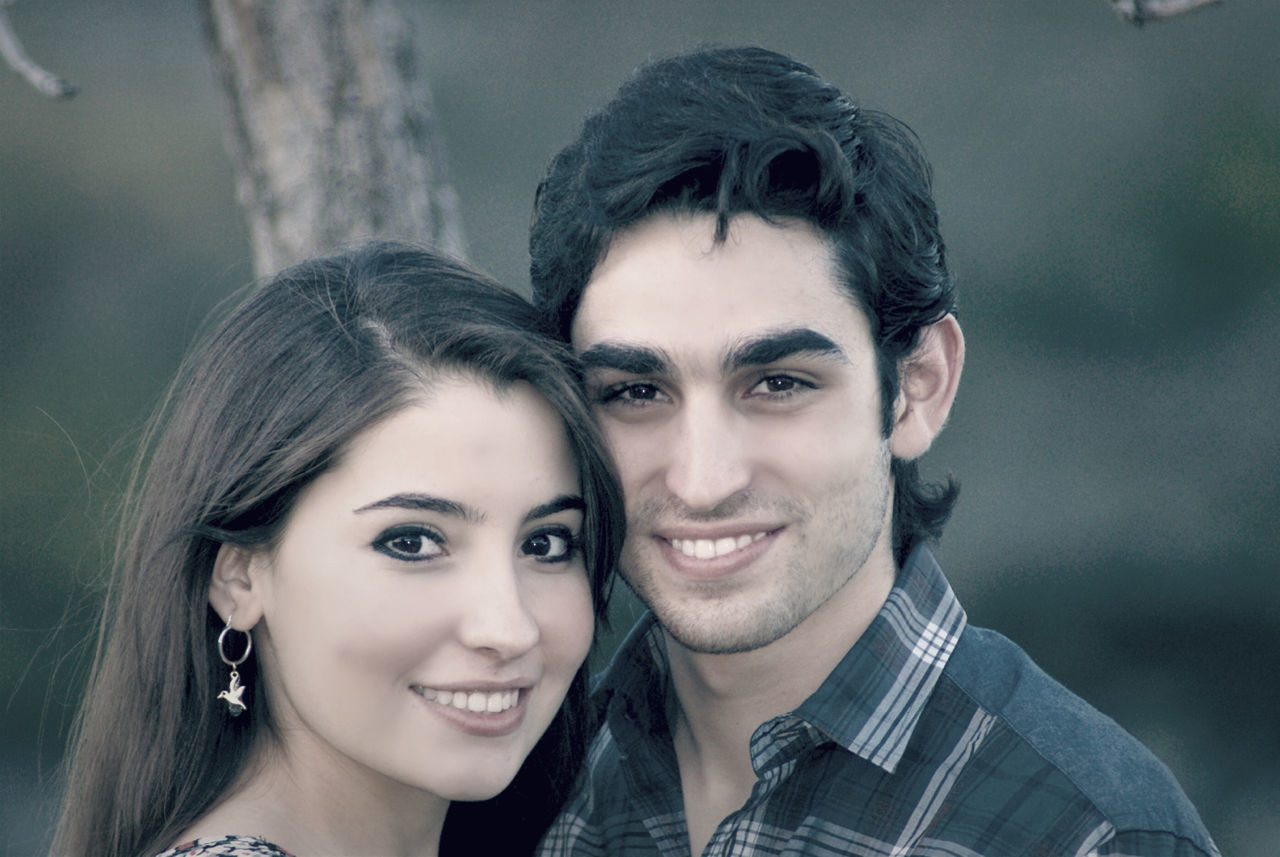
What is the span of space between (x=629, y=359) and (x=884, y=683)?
2.38 feet

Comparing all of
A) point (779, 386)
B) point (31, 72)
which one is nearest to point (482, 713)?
point (779, 386)

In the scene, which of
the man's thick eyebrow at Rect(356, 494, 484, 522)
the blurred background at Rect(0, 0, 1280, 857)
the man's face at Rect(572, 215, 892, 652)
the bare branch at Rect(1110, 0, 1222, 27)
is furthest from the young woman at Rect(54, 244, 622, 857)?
the blurred background at Rect(0, 0, 1280, 857)

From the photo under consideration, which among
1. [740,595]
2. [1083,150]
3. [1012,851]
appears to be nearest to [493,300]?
[740,595]

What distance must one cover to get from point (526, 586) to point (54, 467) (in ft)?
17.3

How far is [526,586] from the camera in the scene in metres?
2.42

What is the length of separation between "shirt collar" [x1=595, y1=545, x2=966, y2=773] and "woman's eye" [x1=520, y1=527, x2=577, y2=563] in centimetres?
46

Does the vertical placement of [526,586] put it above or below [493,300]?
below

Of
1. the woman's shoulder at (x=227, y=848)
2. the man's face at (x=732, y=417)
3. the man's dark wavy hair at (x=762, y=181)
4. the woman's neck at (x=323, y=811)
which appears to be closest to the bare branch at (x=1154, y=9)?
the man's dark wavy hair at (x=762, y=181)

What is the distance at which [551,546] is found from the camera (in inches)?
99.5

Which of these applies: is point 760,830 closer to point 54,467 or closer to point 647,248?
point 647,248

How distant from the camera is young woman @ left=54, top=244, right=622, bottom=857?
2309 mm

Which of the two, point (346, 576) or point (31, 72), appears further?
point (31, 72)

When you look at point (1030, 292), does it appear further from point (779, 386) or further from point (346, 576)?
point (346, 576)

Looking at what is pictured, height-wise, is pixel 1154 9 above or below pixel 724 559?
above
